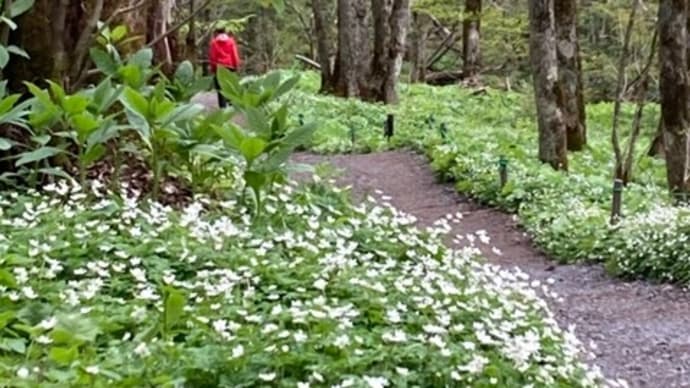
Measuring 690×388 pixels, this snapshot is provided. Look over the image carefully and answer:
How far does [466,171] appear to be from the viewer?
14.4m

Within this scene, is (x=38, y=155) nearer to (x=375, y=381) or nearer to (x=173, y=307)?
(x=173, y=307)

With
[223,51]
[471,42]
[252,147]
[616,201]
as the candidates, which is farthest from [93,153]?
[471,42]

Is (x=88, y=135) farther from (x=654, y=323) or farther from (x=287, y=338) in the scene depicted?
(x=654, y=323)

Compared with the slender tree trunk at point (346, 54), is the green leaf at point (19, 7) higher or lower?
higher

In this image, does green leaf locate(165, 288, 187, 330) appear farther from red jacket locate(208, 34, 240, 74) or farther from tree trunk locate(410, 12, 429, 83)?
tree trunk locate(410, 12, 429, 83)

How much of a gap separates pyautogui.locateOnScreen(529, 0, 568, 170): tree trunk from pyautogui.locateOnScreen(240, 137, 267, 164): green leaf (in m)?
8.83

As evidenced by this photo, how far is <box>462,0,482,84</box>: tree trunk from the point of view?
96.5 feet

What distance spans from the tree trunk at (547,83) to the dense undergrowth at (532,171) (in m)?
0.38

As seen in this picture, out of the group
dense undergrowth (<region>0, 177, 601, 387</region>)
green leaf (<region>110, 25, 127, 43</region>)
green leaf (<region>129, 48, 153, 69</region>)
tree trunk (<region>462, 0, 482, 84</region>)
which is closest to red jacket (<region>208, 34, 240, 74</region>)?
green leaf (<region>110, 25, 127, 43</region>)

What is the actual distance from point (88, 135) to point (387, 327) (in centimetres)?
271

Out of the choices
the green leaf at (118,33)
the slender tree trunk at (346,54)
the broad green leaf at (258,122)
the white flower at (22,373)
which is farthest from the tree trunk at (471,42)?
the white flower at (22,373)

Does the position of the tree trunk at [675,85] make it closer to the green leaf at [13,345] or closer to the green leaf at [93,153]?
the green leaf at [93,153]

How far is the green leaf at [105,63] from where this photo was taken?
274 inches

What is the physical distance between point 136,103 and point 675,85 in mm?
8093
